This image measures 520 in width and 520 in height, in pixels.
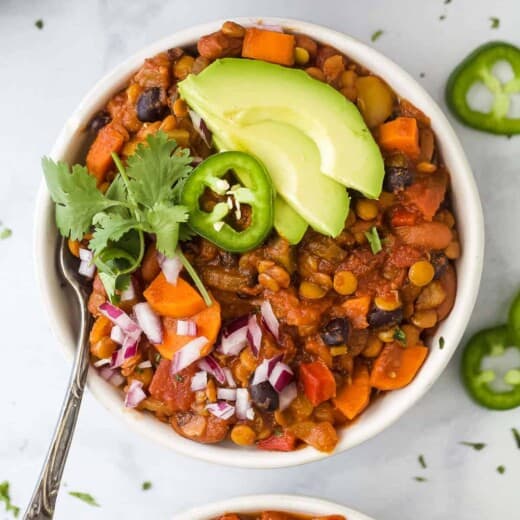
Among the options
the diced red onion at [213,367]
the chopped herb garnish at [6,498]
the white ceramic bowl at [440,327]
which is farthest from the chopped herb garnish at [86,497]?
the diced red onion at [213,367]

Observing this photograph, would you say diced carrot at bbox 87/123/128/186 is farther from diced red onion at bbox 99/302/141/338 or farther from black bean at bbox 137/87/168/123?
diced red onion at bbox 99/302/141/338

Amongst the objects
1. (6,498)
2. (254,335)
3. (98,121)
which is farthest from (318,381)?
(6,498)

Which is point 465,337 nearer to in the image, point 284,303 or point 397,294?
point 397,294

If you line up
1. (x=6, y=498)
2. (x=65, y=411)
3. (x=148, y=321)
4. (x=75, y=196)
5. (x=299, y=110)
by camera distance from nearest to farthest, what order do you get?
(x=299, y=110), (x=75, y=196), (x=148, y=321), (x=65, y=411), (x=6, y=498)

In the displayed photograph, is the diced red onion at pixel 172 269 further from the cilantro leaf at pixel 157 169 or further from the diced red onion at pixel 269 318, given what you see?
the diced red onion at pixel 269 318

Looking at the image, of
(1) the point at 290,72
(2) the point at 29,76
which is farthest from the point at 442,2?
(2) the point at 29,76

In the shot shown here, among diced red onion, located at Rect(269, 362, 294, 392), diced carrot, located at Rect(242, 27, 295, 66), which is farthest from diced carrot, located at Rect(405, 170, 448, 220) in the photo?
diced red onion, located at Rect(269, 362, 294, 392)

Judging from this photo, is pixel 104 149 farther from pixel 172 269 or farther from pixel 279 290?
pixel 279 290
